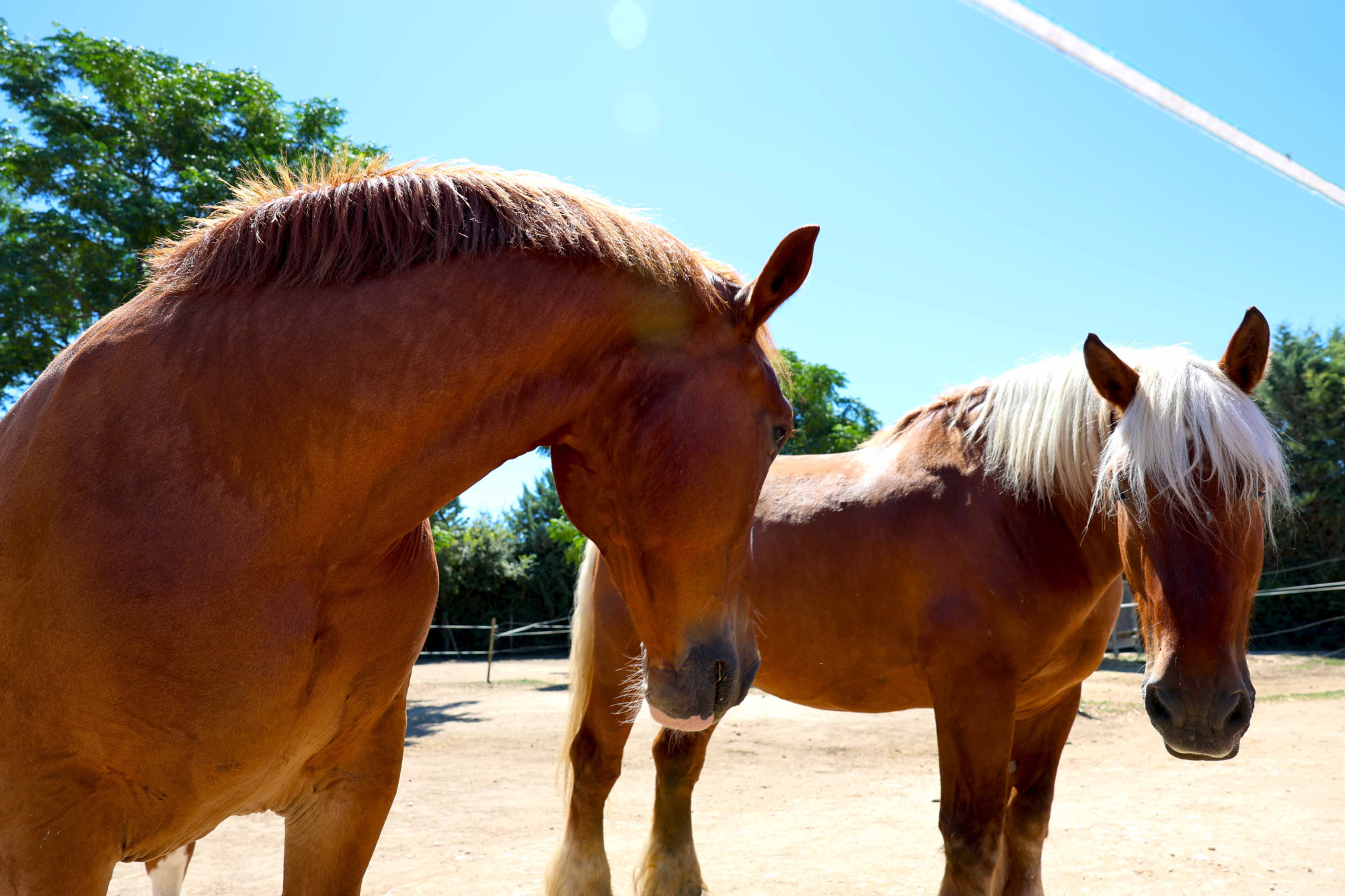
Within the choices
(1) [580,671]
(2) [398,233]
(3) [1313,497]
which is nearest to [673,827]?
(1) [580,671]

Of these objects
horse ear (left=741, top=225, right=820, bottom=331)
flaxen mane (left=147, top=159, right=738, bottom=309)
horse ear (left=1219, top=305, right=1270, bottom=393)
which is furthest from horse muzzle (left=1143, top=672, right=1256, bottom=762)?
flaxen mane (left=147, top=159, right=738, bottom=309)

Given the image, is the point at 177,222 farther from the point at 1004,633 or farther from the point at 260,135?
the point at 1004,633

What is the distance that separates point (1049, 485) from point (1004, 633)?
55 cm

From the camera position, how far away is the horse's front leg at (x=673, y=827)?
3746 millimetres

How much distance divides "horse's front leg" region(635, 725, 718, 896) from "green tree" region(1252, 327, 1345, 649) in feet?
64.9

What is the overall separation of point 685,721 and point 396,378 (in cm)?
75

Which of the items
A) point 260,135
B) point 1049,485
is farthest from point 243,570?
point 260,135

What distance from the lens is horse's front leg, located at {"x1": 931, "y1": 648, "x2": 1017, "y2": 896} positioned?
272 cm

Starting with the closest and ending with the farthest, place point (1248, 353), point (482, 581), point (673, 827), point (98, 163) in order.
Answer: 1. point (1248, 353)
2. point (673, 827)
3. point (98, 163)
4. point (482, 581)

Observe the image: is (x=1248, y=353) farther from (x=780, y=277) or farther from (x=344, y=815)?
(x=344, y=815)

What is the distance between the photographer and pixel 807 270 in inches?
59.4

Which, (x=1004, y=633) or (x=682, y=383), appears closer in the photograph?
(x=682, y=383)

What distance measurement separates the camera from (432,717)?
36.5 feet

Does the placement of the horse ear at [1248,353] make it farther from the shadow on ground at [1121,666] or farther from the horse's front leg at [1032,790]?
the shadow on ground at [1121,666]
